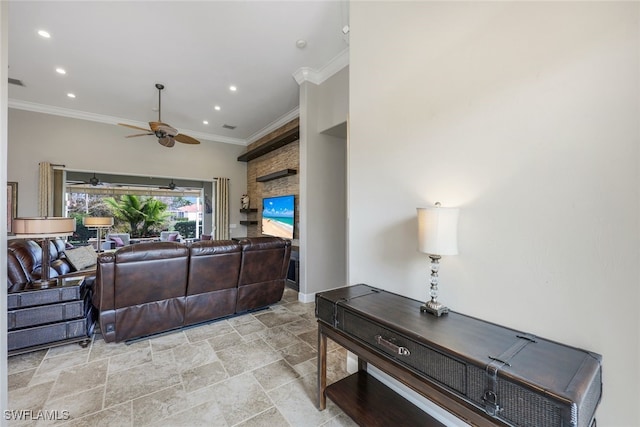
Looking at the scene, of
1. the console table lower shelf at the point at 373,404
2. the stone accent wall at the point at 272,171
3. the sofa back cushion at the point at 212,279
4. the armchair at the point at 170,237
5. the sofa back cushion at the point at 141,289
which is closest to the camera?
the console table lower shelf at the point at 373,404

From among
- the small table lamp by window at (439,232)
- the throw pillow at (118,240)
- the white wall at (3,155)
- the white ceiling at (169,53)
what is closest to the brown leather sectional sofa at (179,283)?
the white wall at (3,155)

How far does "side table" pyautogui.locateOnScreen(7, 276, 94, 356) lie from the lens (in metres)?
2.36

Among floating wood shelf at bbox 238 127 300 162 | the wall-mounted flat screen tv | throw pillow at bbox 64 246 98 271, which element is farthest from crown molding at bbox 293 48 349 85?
throw pillow at bbox 64 246 98 271

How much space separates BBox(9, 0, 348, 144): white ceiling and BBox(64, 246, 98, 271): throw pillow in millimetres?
2659

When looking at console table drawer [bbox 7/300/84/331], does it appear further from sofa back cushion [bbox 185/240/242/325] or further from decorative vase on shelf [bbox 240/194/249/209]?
decorative vase on shelf [bbox 240/194/249/209]

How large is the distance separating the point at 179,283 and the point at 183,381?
1040 mm

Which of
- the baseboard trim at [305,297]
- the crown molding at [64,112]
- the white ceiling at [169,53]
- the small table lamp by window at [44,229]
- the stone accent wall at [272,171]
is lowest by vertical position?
the baseboard trim at [305,297]

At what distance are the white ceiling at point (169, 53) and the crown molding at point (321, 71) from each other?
0.9 inches

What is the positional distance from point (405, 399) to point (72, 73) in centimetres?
581

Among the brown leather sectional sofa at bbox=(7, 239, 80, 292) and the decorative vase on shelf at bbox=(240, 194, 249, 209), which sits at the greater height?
the decorative vase on shelf at bbox=(240, 194, 249, 209)

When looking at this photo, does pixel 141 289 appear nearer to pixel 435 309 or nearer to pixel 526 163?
pixel 435 309

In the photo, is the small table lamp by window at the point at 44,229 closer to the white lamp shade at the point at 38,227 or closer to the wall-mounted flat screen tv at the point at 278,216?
the white lamp shade at the point at 38,227

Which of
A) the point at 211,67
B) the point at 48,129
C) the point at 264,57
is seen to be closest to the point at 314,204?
the point at 264,57

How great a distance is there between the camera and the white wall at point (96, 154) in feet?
15.7
